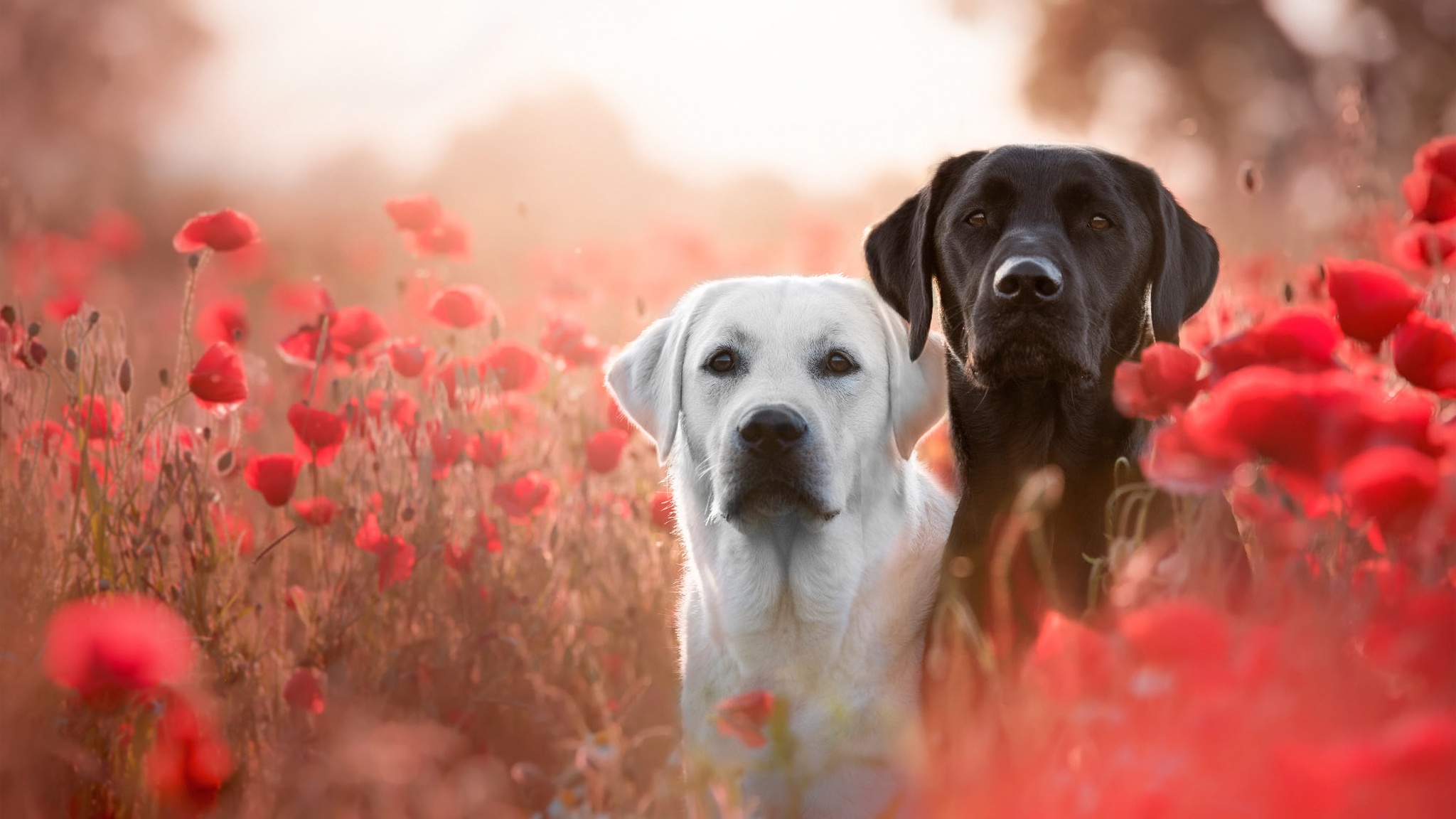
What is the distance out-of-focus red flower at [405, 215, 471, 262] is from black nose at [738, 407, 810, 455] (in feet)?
6.17

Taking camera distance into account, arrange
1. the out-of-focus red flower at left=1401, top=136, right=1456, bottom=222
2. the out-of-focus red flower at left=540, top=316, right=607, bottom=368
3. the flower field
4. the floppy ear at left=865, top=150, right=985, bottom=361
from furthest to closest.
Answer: the out-of-focus red flower at left=540, top=316, right=607, bottom=368 → the floppy ear at left=865, top=150, right=985, bottom=361 → the out-of-focus red flower at left=1401, top=136, right=1456, bottom=222 → the flower field

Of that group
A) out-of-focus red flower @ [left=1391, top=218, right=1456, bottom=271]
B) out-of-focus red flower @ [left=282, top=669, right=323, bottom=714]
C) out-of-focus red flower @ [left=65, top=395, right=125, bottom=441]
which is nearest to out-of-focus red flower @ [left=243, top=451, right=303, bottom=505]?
out-of-focus red flower @ [left=65, top=395, right=125, bottom=441]

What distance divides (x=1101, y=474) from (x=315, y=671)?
188 centimetres

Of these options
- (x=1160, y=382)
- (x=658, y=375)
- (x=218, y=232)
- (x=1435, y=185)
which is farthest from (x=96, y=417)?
(x=1435, y=185)

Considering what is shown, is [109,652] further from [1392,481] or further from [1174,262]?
[1174,262]

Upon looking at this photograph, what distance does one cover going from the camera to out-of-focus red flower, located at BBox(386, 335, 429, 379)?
359 cm

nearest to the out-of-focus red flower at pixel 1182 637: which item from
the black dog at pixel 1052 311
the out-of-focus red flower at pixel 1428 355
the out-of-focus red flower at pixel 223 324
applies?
the out-of-focus red flower at pixel 1428 355

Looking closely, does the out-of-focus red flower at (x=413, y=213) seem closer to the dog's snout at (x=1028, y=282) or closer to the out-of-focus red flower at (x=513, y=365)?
the out-of-focus red flower at (x=513, y=365)

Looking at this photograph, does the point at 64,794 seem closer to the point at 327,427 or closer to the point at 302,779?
the point at 302,779

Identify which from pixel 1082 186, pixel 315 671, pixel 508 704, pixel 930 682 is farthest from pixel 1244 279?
pixel 315 671

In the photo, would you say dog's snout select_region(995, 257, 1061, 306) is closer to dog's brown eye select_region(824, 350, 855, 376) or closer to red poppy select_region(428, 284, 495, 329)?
dog's brown eye select_region(824, 350, 855, 376)

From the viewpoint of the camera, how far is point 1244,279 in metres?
4.73

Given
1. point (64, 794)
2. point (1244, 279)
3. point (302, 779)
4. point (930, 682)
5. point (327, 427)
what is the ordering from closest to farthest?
point (302, 779) → point (64, 794) → point (930, 682) → point (327, 427) → point (1244, 279)

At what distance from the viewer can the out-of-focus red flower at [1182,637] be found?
134 cm
